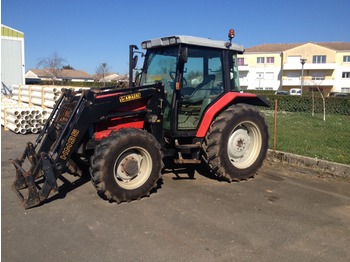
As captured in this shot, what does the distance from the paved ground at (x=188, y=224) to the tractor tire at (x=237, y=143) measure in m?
0.32

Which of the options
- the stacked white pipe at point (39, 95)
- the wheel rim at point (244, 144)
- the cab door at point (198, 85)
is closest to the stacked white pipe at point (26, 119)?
the stacked white pipe at point (39, 95)

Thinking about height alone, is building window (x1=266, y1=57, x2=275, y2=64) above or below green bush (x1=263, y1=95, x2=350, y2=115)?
above

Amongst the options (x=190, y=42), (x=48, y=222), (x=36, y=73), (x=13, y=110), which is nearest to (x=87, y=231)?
(x=48, y=222)

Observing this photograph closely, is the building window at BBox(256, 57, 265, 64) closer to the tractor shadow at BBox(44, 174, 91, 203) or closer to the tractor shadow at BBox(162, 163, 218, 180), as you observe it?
the tractor shadow at BBox(162, 163, 218, 180)

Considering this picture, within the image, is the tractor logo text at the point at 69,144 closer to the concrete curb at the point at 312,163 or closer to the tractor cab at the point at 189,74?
the tractor cab at the point at 189,74

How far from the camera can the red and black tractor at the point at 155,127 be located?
4734mm

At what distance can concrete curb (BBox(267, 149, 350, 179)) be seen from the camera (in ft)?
21.0

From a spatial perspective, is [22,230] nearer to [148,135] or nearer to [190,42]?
[148,135]

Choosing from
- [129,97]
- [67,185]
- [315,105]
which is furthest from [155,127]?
[315,105]

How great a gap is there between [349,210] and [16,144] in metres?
8.24

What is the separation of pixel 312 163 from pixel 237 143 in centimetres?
182

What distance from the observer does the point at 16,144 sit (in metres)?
9.45

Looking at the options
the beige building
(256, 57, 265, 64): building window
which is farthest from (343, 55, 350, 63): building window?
(256, 57, 265, 64): building window

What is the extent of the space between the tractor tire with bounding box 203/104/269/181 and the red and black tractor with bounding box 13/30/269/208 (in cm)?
2
